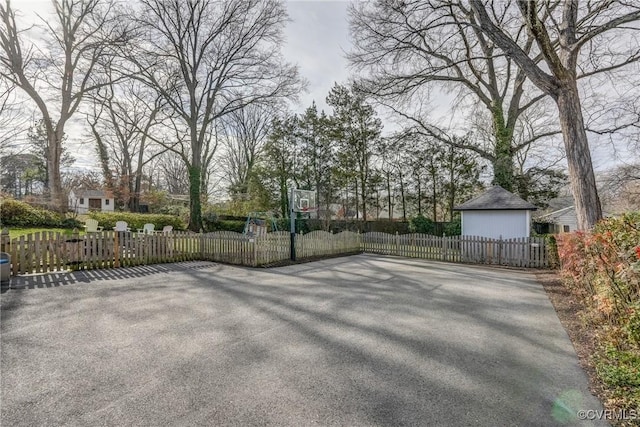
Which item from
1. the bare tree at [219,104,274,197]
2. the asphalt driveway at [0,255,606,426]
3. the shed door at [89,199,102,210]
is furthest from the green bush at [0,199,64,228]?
the shed door at [89,199,102,210]

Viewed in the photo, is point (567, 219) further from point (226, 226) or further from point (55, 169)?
point (55, 169)

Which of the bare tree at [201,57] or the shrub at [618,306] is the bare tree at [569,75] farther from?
the bare tree at [201,57]

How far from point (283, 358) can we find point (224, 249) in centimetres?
765

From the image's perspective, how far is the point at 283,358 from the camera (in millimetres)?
3350

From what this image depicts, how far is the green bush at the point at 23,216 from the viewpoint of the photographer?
14.2 metres

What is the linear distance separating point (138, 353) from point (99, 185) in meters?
37.4

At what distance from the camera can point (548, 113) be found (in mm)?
17281

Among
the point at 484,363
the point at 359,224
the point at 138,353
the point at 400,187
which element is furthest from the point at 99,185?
the point at 484,363

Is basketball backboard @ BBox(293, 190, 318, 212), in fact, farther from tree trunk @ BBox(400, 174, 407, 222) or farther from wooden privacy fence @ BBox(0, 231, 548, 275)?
tree trunk @ BBox(400, 174, 407, 222)

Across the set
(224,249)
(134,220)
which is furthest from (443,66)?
(134,220)

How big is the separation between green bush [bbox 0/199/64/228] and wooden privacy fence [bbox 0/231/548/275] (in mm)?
9900

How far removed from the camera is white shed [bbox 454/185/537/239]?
12.5m

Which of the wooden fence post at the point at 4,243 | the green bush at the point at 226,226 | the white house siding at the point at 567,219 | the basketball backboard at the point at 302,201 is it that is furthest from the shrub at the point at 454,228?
the wooden fence post at the point at 4,243

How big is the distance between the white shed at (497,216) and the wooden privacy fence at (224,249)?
166 centimetres
